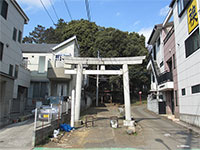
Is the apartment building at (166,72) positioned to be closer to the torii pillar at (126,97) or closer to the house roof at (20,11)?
the torii pillar at (126,97)

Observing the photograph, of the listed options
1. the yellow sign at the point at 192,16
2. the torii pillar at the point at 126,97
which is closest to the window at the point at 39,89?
the torii pillar at the point at 126,97

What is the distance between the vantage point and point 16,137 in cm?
966

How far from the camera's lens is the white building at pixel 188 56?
40.0 ft

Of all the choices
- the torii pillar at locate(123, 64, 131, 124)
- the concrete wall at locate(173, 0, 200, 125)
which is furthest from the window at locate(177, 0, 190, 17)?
the torii pillar at locate(123, 64, 131, 124)

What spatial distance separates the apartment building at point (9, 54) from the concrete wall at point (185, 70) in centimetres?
1379

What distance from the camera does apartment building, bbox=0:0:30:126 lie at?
12.9 metres

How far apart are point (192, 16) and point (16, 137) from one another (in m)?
14.4

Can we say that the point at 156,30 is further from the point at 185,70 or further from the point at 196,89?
the point at 196,89

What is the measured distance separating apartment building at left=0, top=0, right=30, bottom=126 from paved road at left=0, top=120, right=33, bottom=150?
138cm

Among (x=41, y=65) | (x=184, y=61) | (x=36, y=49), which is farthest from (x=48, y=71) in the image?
(x=184, y=61)

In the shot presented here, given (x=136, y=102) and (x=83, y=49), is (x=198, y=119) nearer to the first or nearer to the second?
(x=136, y=102)

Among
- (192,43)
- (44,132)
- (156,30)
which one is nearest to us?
(44,132)

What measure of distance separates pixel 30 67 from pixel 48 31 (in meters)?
30.5

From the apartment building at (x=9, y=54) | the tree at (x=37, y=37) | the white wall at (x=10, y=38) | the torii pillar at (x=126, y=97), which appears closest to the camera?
the apartment building at (x=9, y=54)
